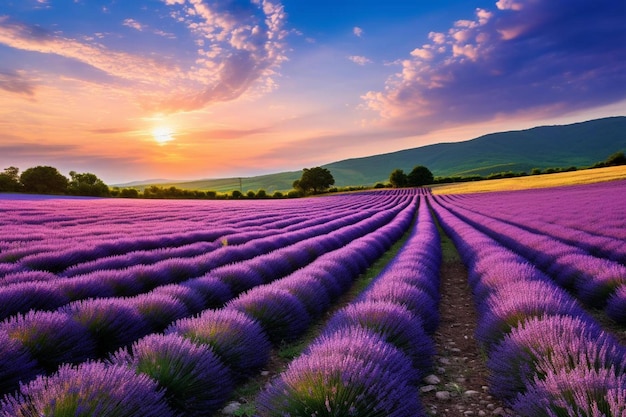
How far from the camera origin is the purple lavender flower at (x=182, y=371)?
2299 millimetres

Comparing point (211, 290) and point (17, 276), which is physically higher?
point (17, 276)

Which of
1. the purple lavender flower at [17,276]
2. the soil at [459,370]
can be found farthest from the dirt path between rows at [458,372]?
the purple lavender flower at [17,276]

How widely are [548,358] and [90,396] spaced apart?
2.57 m

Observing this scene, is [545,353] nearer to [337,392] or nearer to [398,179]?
[337,392]

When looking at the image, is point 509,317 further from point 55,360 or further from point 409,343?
point 55,360

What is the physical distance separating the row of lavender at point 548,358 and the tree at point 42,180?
60.4 meters

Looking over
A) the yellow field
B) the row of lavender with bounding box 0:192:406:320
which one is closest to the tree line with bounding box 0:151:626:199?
the yellow field

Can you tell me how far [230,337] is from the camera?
3086 mm

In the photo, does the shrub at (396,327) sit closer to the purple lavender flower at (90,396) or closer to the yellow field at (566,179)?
the purple lavender flower at (90,396)

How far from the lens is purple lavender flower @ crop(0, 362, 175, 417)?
1582 mm

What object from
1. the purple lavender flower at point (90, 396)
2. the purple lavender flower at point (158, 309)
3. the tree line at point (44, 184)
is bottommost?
the purple lavender flower at point (158, 309)

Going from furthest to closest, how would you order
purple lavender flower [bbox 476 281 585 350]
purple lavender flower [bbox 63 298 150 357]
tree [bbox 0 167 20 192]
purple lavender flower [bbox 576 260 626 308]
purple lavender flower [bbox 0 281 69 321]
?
tree [bbox 0 167 20 192], purple lavender flower [bbox 576 260 626 308], purple lavender flower [bbox 0 281 69 321], purple lavender flower [bbox 63 298 150 357], purple lavender flower [bbox 476 281 585 350]

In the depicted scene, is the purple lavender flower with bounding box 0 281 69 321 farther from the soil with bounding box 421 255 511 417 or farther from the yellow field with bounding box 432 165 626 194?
the yellow field with bounding box 432 165 626 194

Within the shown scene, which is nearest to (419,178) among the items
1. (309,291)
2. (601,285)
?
(601,285)
